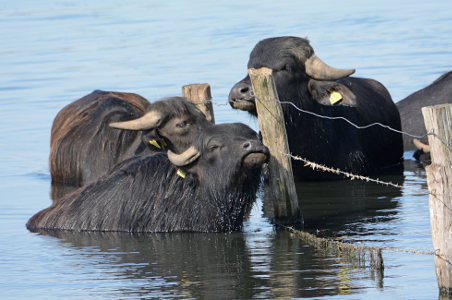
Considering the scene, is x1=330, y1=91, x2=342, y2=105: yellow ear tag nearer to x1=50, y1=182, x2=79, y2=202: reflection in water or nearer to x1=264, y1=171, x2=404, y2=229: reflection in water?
x1=264, y1=171, x2=404, y2=229: reflection in water

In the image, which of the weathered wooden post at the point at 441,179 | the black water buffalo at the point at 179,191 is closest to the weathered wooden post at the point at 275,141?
the black water buffalo at the point at 179,191

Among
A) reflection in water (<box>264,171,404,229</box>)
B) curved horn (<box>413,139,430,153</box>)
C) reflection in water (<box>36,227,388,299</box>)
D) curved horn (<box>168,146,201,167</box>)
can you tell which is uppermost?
curved horn (<box>413,139,430,153</box>)

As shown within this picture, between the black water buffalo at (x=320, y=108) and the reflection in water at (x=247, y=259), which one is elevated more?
the black water buffalo at (x=320, y=108)

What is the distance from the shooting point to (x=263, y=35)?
2367 centimetres

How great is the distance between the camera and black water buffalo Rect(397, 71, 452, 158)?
14.0 metres

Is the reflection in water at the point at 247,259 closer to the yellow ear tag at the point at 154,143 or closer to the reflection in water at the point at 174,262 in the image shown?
the reflection in water at the point at 174,262

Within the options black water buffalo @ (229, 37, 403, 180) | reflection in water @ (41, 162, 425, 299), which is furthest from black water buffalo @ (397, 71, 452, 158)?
reflection in water @ (41, 162, 425, 299)

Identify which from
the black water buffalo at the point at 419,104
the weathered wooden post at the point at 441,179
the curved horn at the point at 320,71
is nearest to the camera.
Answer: the weathered wooden post at the point at 441,179

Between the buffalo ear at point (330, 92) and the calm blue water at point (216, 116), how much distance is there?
97cm

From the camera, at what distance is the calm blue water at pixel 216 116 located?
8.05 meters

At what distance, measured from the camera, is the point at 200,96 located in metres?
10.3

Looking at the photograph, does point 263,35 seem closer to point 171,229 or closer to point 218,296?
point 171,229

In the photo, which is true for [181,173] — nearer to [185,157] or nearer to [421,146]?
[185,157]

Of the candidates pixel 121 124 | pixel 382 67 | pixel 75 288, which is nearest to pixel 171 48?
pixel 382 67
